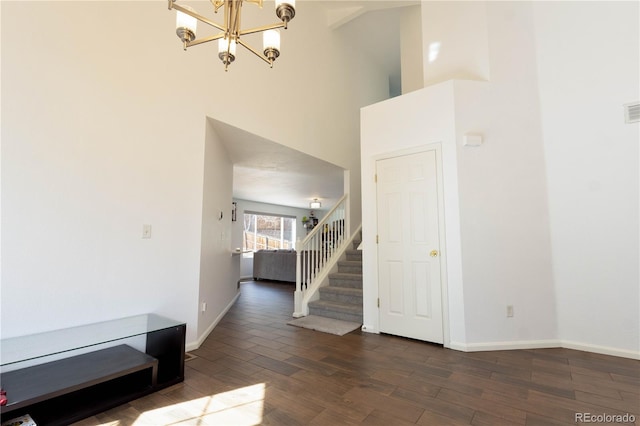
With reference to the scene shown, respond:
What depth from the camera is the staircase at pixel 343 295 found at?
12.9ft

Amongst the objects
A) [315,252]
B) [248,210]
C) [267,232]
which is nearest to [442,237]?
[315,252]

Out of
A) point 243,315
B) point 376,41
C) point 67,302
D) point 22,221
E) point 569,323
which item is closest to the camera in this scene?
point 22,221

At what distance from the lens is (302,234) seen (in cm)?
1109

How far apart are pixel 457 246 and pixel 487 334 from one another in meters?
0.88

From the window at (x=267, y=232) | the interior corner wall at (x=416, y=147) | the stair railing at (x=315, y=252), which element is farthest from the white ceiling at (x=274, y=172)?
the interior corner wall at (x=416, y=147)

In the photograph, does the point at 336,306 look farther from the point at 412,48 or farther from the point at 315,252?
the point at 412,48

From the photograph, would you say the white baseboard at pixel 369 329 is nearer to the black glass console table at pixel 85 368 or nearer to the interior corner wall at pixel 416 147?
the interior corner wall at pixel 416 147

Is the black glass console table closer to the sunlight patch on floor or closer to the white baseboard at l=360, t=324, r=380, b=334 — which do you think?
the sunlight patch on floor

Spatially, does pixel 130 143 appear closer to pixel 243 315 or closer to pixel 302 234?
pixel 243 315

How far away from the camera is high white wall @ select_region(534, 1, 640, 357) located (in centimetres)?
275

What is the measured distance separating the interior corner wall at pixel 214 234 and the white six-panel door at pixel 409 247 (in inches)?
76.3

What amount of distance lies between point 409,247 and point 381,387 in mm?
1527

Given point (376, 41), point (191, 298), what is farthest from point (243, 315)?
point (376, 41)

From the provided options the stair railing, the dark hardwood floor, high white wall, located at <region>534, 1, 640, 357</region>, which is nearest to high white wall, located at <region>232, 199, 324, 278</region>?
the stair railing
